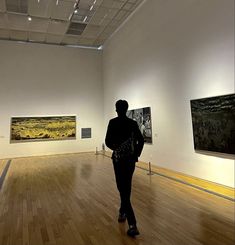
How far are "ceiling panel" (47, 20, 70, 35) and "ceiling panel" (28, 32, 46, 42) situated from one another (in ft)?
2.00

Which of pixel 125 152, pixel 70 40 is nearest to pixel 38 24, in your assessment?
pixel 70 40

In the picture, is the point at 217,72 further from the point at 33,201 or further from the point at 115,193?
the point at 33,201

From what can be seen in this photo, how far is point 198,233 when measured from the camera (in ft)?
8.82

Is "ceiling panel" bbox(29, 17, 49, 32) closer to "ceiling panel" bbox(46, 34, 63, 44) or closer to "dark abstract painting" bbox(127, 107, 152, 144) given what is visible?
"ceiling panel" bbox(46, 34, 63, 44)

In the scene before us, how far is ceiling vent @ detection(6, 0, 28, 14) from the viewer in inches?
297

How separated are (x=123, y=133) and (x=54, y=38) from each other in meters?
9.71

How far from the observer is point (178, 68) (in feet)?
20.0

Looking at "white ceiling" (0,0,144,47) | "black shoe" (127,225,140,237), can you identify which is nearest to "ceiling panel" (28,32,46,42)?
"white ceiling" (0,0,144,47)

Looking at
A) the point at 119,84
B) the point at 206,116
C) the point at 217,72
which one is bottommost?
the point at 206,116

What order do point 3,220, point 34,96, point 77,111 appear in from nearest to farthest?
point 3,220 < point 34,96 < point 77,111

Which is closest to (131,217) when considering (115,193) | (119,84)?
(115,193)

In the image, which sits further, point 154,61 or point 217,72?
point 154,61

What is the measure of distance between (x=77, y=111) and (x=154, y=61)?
5.78 meters

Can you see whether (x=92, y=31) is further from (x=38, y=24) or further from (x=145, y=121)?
(x=145, y=121)
